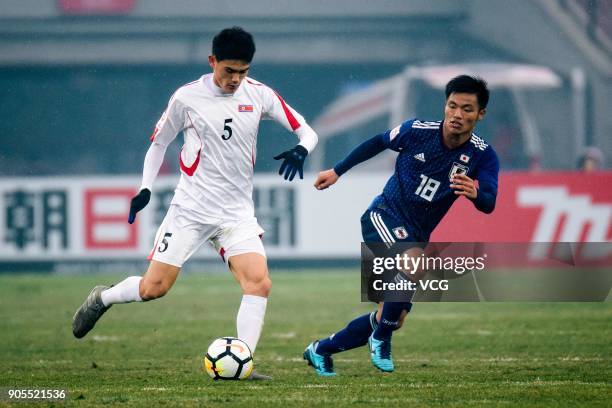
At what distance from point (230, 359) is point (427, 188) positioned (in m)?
1.62

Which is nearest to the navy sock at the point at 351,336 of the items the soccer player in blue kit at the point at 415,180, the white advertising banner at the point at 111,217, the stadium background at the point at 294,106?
the soccer player in blue kit at the point at 415,180

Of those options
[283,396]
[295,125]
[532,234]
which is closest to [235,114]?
[295,125]

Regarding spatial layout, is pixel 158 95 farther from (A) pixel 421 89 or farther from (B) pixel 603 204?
(B) pixel 603 204

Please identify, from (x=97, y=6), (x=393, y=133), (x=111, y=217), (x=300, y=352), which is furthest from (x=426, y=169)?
(x=97, y=6)

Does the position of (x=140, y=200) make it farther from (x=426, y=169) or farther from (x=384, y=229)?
(x=426, y=169)

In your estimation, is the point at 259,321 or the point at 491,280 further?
the point at 491,280

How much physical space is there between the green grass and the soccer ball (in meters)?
0.11

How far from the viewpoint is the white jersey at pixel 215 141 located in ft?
24.5

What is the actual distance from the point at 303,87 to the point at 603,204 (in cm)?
816

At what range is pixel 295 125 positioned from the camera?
25.3ft

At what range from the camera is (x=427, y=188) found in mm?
7504

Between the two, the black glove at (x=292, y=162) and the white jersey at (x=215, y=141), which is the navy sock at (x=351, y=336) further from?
the black glove at (x=292, y=162)

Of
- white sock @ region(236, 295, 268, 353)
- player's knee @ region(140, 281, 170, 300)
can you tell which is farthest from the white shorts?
white sock @ region(236, 295, 268, 353)

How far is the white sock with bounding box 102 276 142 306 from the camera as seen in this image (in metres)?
7.62
